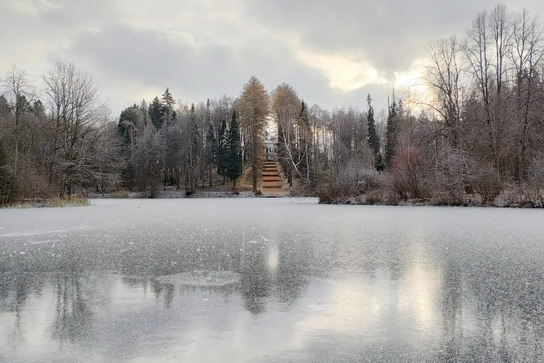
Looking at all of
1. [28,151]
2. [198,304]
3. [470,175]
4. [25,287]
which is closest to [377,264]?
[198,304]

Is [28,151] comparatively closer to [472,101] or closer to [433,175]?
[433,175]

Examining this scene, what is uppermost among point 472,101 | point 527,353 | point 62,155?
point 472,101

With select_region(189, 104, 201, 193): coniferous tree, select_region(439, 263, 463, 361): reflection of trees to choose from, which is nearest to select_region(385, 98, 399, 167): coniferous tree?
select_region(189, 104, 201, 193): coniferous tree

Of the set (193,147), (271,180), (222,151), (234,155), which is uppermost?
(193,147)

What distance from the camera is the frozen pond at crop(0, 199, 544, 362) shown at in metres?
3.08

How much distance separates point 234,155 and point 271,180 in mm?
5999

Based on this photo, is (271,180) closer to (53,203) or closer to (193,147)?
(193,147)

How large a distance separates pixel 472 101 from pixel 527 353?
112 feet

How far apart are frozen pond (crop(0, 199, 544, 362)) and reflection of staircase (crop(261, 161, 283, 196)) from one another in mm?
38773

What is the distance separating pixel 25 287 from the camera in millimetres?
5051

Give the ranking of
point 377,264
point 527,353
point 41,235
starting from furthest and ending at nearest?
point 41,235, point 377,264, point 527,353

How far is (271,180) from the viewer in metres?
54.1

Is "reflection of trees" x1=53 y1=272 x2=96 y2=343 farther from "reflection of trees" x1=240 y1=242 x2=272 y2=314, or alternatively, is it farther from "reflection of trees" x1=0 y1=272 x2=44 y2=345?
"reflection of trees" x1=240 y1=242 x2=272 y2=314

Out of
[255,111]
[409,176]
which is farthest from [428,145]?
[255,111]
